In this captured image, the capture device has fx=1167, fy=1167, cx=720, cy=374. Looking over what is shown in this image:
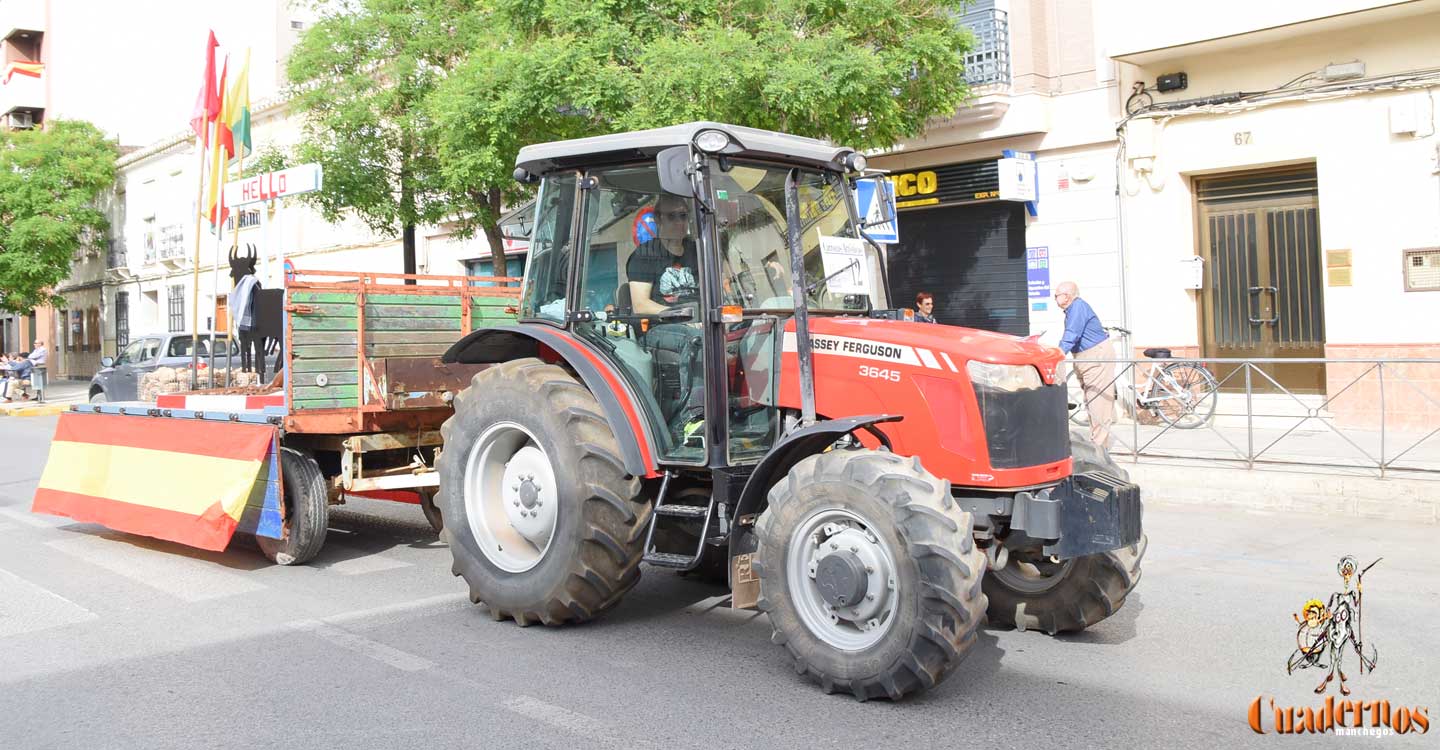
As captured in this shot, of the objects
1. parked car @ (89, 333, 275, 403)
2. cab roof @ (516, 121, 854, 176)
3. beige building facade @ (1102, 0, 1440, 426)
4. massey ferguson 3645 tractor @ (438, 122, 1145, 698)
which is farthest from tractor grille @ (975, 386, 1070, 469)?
parked car @ (89, 333, 275, 403)

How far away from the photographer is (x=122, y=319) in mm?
43781

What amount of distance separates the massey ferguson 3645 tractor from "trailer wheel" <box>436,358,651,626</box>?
0.01 m

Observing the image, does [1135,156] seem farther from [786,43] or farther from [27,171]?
[27,171]

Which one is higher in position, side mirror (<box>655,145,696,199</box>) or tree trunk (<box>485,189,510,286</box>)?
tree trunk (<box>485,189,510,286</box>)

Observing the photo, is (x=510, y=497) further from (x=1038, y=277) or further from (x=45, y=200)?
(x=45, y=200)

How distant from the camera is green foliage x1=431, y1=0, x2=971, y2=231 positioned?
11656mm

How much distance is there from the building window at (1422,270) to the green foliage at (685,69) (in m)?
5.68

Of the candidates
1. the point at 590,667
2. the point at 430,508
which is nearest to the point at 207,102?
the point at 430,508

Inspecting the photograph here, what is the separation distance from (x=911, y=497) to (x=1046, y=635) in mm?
1739

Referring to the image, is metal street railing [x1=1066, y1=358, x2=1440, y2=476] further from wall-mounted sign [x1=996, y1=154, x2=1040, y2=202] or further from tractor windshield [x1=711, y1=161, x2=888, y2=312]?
tractor windshield [x1=711, y1=161, x2=888, y2=312]

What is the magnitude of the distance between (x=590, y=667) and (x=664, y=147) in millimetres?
2480

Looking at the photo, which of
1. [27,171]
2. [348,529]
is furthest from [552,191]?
[27,171]

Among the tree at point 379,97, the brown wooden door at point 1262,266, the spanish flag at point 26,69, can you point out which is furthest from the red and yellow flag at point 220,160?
the spanish flag at point 26,69

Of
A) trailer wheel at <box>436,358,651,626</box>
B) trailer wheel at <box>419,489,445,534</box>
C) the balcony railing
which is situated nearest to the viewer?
trailer wheel at <box>436,358,651,626</box>
